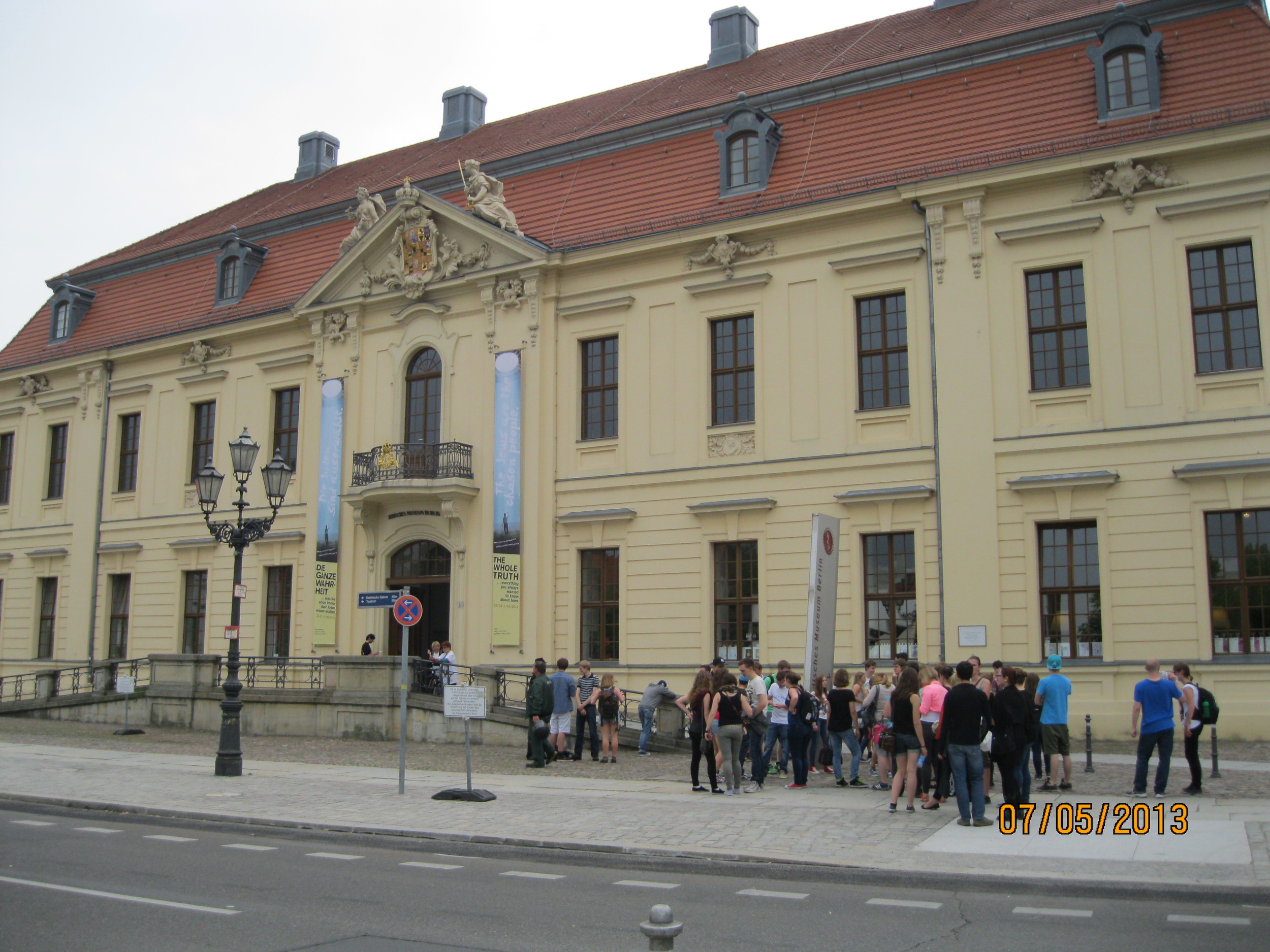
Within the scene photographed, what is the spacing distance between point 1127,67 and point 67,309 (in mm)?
31279

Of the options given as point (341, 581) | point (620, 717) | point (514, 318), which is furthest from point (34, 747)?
point (514, 318)

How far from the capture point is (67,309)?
1462 inches

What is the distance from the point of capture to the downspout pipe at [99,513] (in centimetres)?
3384

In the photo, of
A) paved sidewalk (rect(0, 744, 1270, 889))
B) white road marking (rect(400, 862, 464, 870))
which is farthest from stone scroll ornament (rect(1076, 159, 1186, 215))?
white road marking (rect(400, 862, 464, 870))

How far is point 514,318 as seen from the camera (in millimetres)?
27250

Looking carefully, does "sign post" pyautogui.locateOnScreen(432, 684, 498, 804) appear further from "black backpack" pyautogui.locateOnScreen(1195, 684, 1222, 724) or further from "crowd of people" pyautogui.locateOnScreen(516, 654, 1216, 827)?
"black backpack" pyautogui.locateOnScreen(1195, 684, 1222, 724)

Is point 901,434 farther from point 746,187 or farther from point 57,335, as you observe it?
point 57,335

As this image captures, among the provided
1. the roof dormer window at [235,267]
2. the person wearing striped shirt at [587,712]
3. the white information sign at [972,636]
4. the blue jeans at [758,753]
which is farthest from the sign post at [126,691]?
the white information sign at [972,636]

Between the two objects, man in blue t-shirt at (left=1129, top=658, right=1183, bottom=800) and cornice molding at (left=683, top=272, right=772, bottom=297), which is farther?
cornice molding at (left=683, top=272, right=772, bottom=297)

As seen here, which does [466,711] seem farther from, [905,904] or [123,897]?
[905,904]

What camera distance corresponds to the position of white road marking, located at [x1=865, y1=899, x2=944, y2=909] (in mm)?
8711

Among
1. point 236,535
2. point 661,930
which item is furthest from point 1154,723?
point 236,535

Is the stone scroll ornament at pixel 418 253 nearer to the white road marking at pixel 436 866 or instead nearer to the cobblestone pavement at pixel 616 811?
the cobblestone pavement at pixel 616 811

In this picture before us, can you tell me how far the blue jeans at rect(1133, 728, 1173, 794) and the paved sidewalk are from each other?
42 cm
